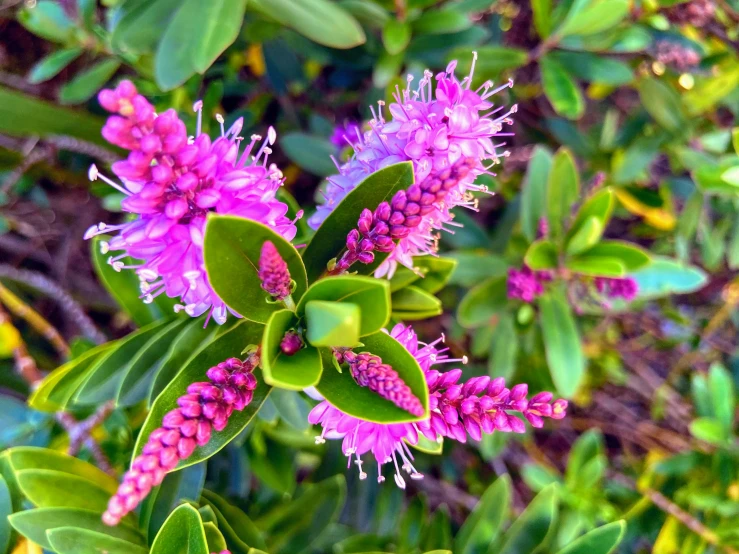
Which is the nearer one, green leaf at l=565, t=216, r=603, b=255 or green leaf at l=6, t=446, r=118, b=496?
green leaf at l=6, t=446, r=118, b=496

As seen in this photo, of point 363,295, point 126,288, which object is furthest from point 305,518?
point 363,295

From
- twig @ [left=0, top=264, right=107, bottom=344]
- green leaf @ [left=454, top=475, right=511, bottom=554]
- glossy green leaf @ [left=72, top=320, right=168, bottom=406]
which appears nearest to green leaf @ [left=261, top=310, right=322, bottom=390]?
glossy green leaf @ [left=72, top=320, right=168, bottom=406]

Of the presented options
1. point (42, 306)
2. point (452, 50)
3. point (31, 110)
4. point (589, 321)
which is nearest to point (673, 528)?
point (589, 321)

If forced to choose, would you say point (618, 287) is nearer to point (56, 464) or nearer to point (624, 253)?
point (624, 253)

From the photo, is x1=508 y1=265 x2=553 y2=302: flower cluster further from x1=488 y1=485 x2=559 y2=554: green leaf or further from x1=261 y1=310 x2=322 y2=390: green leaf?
x1=261 y1=310 x2=322 y2=390: green leaf

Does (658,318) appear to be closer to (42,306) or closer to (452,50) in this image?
(452,50)

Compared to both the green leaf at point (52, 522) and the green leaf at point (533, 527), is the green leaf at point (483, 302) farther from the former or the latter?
the green leaf at point (52, 522)

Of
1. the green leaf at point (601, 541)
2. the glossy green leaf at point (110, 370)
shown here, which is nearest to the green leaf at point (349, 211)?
the glossy green leaf at point (110, 370)
